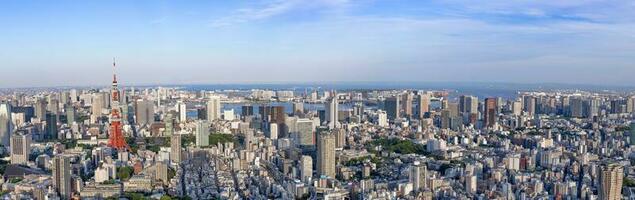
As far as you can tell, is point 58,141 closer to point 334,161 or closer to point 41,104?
point 41,104

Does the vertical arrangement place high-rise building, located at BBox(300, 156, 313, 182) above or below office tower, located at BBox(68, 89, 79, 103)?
below

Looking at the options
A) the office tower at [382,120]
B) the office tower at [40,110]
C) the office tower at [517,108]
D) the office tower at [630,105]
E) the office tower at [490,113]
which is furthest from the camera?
the office tower at [517,108]

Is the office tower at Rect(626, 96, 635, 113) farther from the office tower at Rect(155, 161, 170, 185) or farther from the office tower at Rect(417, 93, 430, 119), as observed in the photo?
the office tower at Rect(155, 161, 170, 185)

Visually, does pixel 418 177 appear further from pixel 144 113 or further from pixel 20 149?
pixel 144 113

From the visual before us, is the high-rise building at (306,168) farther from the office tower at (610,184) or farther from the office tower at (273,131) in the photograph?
the office tower at (273,131)

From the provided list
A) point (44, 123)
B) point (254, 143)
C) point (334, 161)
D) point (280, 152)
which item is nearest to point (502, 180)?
point (334, 161)

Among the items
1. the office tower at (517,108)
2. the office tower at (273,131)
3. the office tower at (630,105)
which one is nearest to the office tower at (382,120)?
the office tower at (273,131)

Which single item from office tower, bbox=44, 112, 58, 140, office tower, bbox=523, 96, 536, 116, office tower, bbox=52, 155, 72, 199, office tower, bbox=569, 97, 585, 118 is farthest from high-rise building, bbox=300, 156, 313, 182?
office tower, bbox=523, 96, 536, 116
